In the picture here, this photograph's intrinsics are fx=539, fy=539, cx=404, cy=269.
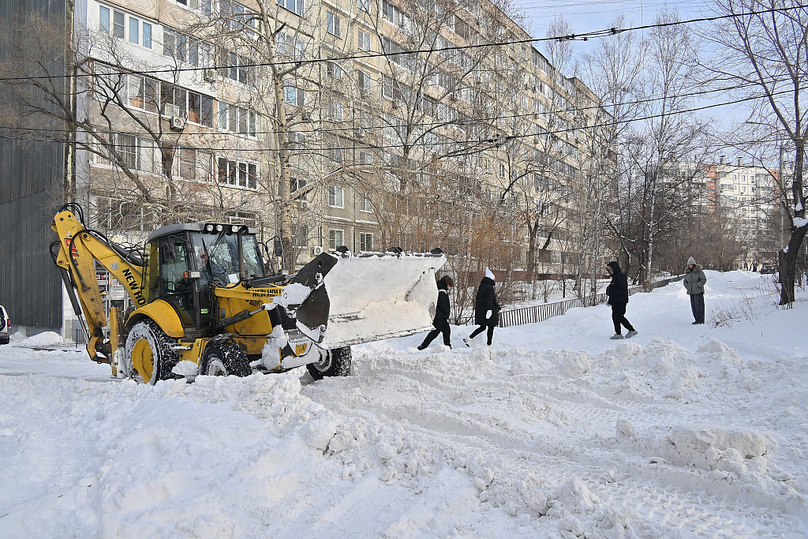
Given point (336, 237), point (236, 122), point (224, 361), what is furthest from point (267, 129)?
point (224, 361)

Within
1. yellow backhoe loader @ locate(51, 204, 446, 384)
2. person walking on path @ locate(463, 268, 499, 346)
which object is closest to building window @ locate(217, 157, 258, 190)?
person walking on path @ locate(463, 268, 499, 346)

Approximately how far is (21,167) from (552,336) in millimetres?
→ 22929

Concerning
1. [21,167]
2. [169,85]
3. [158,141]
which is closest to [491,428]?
[158,141]

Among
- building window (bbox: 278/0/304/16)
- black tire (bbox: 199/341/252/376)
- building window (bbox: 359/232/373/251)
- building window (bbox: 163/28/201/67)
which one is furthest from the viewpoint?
building window (bbox: 359/232/373/251)

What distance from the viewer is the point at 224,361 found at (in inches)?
267

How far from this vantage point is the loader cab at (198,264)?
7.51m

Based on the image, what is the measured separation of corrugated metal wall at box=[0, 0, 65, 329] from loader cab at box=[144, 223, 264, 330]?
14.6 meters

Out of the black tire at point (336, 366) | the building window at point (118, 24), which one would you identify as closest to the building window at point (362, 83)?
the building window at point (118, 24)

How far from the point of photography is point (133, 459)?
4.16 metres

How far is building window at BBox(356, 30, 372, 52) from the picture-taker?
29.7 metres

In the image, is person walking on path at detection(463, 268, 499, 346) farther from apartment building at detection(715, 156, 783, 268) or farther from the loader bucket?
apartment building at detection(715, 156, 783, 268)

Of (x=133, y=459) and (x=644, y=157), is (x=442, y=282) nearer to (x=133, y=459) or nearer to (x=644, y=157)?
(x=133, y=459)

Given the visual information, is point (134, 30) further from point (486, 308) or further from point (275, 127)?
point (486, 308)

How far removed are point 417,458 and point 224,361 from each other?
11.6 ft
